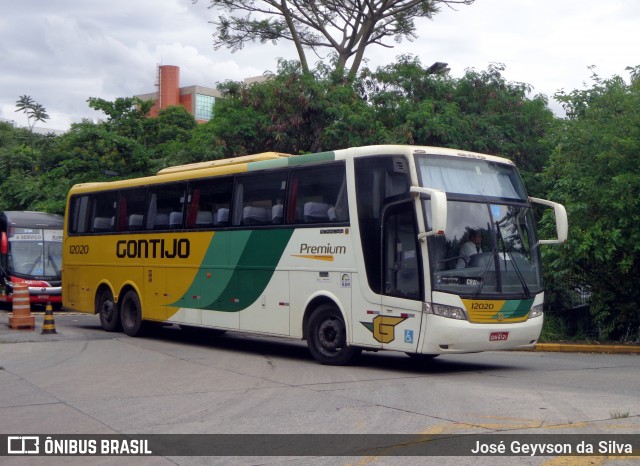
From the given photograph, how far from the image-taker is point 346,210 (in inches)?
539

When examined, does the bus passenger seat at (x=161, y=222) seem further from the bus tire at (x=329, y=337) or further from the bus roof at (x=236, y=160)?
the bus tire at (x=329, y=337)

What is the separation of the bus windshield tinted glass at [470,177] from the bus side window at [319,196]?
1517 millimetres

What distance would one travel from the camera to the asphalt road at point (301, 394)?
341 inches

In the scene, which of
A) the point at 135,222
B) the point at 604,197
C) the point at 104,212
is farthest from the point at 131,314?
the point at 604,197

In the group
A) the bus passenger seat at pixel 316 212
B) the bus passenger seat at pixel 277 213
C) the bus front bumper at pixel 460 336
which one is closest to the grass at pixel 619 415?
the bus front bumper at pixel 460 336

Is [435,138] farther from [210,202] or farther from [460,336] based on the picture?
[460,336]

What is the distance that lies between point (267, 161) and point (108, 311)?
23.0 feet

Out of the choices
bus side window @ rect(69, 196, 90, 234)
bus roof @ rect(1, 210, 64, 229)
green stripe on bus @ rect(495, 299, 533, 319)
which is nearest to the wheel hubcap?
green stripe on bus @ rect(495, 299, 533, 319)

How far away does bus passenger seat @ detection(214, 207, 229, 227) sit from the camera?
1634 centimetres

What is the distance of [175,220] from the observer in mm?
17828

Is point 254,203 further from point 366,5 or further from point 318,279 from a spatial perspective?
point 366,5

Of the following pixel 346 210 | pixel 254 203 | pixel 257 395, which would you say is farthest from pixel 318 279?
pixel 257 395

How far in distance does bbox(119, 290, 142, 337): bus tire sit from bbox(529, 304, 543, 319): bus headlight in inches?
365

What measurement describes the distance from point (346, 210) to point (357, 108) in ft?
43.6
